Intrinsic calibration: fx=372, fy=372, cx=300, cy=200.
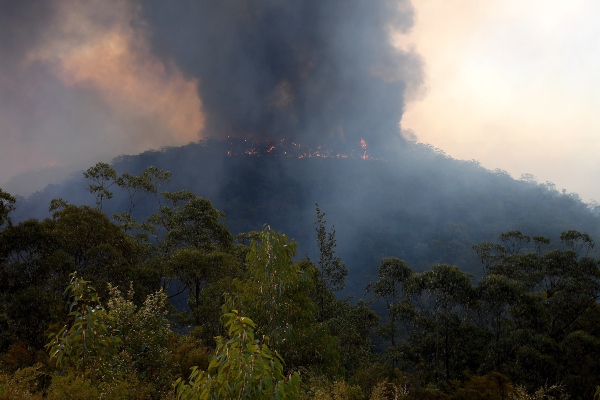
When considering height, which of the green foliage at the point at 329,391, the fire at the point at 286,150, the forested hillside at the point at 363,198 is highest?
the fire at the point at 286,150

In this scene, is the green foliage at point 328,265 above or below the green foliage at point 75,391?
above

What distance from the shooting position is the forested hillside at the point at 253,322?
6531 mm

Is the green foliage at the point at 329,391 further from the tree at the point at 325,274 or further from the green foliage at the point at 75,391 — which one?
the tree at the point at 325,274

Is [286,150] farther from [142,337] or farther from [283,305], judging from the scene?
[283,305]

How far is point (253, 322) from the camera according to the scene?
6.23 metres

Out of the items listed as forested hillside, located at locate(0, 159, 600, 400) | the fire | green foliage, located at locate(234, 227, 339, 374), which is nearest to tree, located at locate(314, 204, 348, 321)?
forested hillside, located at locate(0, 159, 600, 400)

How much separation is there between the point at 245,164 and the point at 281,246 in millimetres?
145195

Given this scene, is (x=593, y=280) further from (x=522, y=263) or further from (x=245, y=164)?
(x=245, y=164)

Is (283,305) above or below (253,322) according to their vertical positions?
above

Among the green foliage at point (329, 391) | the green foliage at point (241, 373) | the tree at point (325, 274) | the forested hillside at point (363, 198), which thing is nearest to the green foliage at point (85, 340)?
the green foliage at point (241, 373)

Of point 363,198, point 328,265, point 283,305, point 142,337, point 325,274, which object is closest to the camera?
point 283,305

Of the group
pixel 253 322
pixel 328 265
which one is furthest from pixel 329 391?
pixel 328 265

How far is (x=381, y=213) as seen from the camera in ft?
442

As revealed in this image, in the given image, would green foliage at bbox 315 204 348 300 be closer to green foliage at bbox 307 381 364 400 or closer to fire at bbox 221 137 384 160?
green foliage at bbox 307 381 364 400
